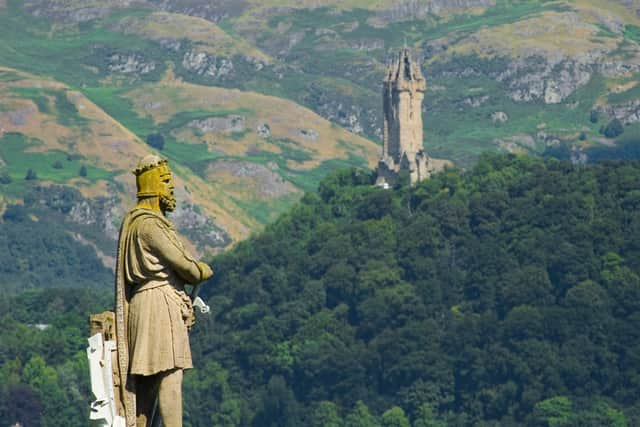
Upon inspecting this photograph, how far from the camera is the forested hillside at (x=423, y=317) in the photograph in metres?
155

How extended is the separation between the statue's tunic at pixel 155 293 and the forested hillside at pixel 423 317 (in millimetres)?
125832

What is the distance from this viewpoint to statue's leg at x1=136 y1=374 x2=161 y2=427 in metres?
19.1

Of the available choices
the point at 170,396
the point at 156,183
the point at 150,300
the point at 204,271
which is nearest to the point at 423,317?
the point at 156,183

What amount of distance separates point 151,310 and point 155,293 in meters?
0.17

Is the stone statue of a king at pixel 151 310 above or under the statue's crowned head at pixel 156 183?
under

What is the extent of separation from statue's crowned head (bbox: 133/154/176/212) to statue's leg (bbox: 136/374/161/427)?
A: 3.96ft

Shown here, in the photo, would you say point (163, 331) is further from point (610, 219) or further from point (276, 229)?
point (276, 229)

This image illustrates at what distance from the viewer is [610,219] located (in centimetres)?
17425

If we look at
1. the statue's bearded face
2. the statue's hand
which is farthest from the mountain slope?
the statue's hand

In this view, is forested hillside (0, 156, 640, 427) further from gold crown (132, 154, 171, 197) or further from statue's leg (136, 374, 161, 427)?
statue's leg (136, 374, 161, 427)

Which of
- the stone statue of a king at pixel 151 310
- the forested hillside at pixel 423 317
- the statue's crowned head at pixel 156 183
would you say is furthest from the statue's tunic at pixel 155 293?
the forested hillside at pixel 423 317

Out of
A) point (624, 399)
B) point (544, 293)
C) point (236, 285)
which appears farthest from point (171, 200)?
point (236, 285)

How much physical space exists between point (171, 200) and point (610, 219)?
156m

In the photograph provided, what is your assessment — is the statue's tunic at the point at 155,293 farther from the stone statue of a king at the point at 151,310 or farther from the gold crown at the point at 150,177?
the gold crown at the point at 150,177
